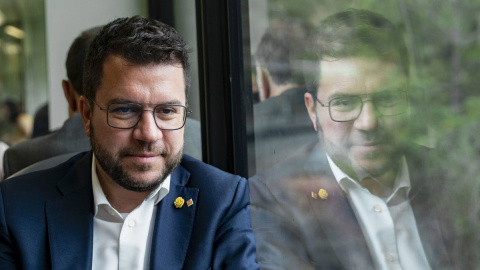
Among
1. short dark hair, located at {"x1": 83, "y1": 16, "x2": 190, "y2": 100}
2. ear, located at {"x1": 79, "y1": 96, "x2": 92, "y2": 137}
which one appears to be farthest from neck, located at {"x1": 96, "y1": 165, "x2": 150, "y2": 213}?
short dark hair, located at {"x1": 83, "y1": 16, "x2": 190, "y2": 100}

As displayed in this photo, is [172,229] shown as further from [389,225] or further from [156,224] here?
[389,225]

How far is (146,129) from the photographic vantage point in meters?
1.39

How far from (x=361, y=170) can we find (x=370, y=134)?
79mm

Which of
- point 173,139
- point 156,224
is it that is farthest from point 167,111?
point 156,224

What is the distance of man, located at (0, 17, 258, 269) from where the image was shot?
1.41 metres

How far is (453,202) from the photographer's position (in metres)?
0.90

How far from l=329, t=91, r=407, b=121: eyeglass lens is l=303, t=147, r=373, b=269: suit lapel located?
5.0 inches

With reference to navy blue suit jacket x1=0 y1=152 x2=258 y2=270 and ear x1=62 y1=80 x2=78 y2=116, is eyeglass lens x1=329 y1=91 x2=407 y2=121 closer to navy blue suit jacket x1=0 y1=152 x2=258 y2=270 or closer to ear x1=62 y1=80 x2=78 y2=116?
navy blue suit jacket x1=0 y1=152 x2=258 y2=270

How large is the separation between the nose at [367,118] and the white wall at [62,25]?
227 cm

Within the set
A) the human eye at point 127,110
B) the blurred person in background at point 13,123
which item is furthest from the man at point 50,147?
the blurred person in background at point 13,123

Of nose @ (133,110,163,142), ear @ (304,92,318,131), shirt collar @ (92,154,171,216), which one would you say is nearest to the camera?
ear @ (304,92,318,131)

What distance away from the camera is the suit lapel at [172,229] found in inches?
56.4

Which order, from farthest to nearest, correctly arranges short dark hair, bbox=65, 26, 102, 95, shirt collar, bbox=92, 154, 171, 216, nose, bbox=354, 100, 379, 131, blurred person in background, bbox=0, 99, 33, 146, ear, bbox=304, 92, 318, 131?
1. blurred person in background, bbox=0, 99, 33, 146
2. short dark hair, bbox=65, 26, 102, 95
3. shirt collar, bbox=92, 154, 171, 216
4. ear, bbox=304, 92, 318, 131
5. nose, bbox=354, 100, 379, 131

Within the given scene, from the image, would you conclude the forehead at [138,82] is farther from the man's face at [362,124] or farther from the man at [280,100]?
the man's face at [362,124]
